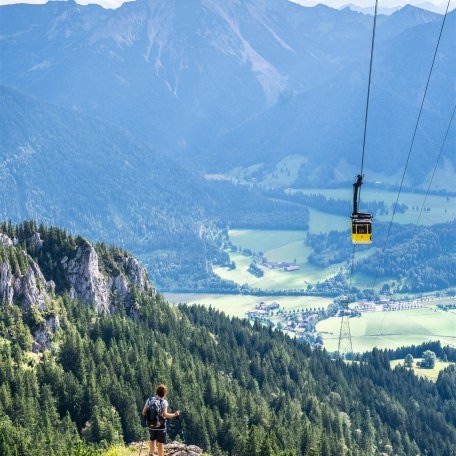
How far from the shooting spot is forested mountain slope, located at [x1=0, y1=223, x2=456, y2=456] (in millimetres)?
122062

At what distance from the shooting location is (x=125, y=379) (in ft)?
463

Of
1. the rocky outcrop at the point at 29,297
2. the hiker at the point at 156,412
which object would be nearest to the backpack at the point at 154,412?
the hiker at the point at 156,412

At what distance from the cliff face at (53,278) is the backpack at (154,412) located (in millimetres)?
85454

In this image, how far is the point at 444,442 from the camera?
19000cm

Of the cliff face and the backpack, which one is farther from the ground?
the cliff face

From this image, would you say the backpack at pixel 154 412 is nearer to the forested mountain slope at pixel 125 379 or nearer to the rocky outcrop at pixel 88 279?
the forested mountain slope at pixel 125 379

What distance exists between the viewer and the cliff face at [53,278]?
154 m

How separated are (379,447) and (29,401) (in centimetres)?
8066

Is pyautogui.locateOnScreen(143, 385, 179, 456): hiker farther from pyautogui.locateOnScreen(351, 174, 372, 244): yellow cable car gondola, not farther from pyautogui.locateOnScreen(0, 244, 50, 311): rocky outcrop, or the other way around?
pyautogui.locateOnScreen(0, 244, 50, 311): rocky outcrop

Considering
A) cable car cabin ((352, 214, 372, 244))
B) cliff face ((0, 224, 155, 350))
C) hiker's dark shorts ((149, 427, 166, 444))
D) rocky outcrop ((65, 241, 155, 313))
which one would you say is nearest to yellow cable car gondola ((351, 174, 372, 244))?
cable car cabin ((352, 214, 372, 244))

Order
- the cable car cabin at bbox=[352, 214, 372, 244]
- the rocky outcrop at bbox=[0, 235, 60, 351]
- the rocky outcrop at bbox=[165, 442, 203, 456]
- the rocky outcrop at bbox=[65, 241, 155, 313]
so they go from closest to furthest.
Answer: the cable car cabin at bbox=[352, 214, 372, 244] → the rocky outcrop at bbox=[165, 442, 203, 456] → the rocky outcrop at bbox=[0, 235, 60, 351] → the rocky outcrop at bbox=[65, 241, 155, 313]

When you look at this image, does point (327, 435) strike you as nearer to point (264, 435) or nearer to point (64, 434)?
point (264, 435)

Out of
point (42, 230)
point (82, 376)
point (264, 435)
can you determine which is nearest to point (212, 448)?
point (264, 435)

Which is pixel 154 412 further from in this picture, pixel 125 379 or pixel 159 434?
pixel 125 379
